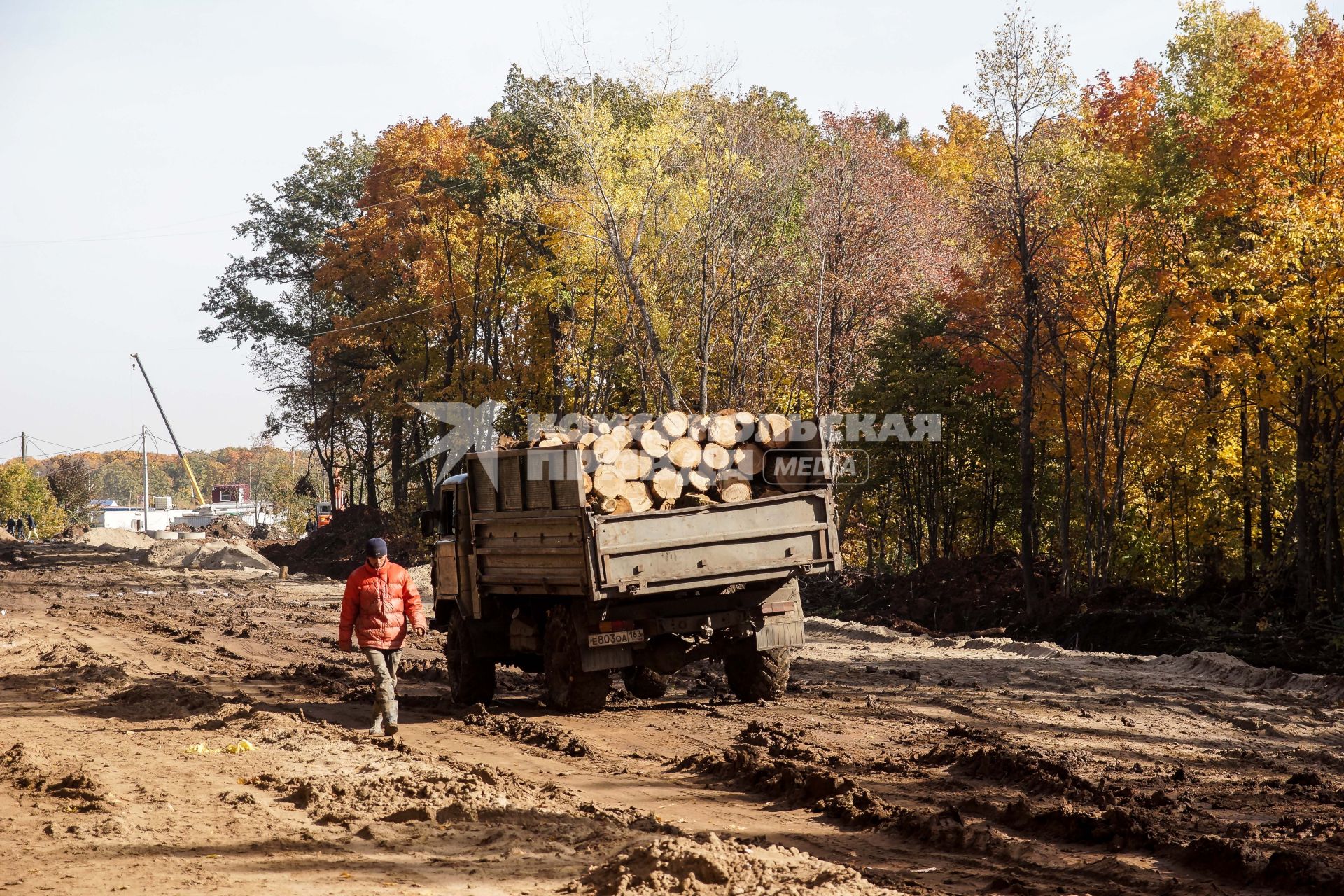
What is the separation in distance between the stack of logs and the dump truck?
10.6 inches

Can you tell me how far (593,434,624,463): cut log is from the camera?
1155 centimetres

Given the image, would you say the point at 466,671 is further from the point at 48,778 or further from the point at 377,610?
the point at 48,778

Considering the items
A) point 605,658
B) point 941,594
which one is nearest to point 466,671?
point 605,658

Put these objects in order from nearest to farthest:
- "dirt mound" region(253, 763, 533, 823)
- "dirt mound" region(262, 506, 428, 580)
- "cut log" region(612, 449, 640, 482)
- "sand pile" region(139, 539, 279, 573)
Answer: "dirt mound" region(253, 763, 533, 823), "cut log" region(612, 449, 640, 482), "dirt mound" region(262, 506, 428, 580), "sand pile" region(139, 539, 279, 573)

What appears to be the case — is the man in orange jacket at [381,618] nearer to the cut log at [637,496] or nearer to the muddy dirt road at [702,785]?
the muddy dirt road at [702,785]

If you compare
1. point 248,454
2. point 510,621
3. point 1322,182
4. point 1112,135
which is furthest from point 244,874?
point 248,454

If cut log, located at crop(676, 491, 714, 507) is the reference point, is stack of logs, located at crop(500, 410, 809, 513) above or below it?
above

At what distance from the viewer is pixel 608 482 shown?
38.0 feet

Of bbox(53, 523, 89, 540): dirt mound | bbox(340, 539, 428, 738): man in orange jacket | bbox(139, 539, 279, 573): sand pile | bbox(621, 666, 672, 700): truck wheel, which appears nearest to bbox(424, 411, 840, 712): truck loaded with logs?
bbox(621, 666, 672, 700): truck wheel

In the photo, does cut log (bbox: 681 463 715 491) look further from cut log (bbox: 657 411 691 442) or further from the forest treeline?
the forest treeline

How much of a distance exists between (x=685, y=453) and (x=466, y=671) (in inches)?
145

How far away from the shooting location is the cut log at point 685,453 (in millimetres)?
12042

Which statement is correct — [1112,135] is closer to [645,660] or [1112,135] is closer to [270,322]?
[645,660]

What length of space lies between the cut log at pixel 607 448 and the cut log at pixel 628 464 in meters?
0.05
